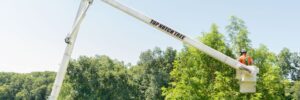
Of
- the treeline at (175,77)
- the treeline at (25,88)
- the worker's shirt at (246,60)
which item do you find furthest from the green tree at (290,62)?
the worker's shirt at (246,60)

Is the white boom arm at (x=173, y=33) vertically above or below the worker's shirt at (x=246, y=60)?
below

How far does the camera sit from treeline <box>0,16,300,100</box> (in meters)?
26.8

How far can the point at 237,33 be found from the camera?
28.7m

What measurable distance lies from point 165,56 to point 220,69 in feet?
166

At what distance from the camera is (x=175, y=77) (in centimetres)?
3064

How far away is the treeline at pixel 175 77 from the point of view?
2683 centimetres

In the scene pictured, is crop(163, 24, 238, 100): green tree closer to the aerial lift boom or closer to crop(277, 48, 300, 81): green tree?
the aerial lift boom

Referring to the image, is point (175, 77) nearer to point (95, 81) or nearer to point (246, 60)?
point (246, 60)

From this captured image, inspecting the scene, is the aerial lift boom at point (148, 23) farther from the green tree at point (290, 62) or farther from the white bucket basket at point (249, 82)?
the green tree at point (290, 62)

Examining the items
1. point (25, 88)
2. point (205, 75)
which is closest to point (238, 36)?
point (205, 75)

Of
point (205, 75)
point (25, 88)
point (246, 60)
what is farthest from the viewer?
point (25, 88)

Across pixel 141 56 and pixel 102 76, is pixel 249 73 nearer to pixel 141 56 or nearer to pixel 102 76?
pixel 102 76

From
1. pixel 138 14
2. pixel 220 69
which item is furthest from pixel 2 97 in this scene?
pixel 138 14

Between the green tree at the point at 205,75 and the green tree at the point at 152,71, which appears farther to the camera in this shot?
the green tree at the point at 152,71
